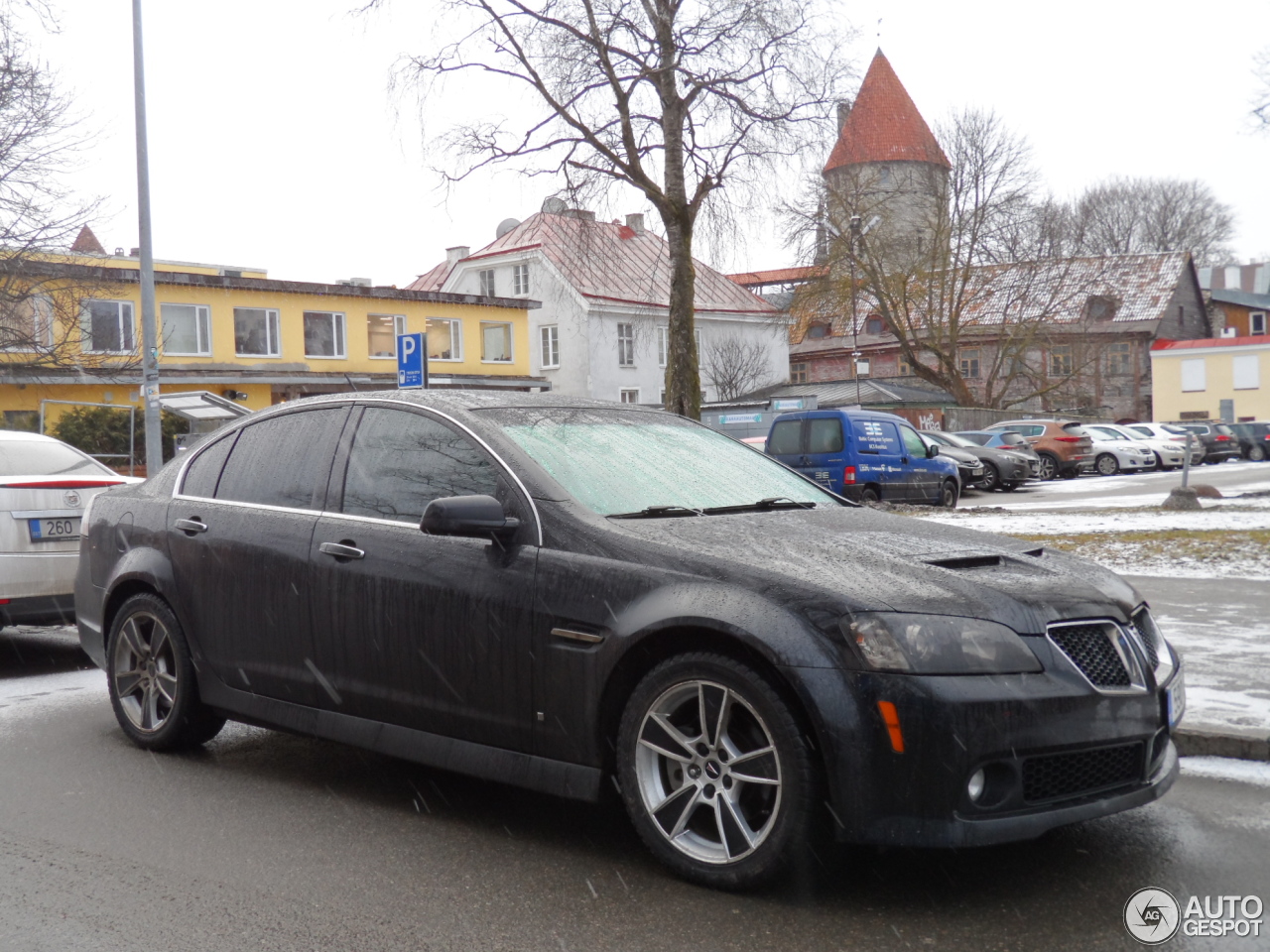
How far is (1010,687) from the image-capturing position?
3572 mm

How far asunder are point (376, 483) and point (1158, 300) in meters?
64.9

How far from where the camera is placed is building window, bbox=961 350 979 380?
68688mm

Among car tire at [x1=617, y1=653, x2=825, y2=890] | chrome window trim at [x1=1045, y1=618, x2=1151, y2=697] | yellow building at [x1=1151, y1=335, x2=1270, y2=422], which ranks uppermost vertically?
yellow building at [x1=1151, y1=335, x2=1270, y2=422]

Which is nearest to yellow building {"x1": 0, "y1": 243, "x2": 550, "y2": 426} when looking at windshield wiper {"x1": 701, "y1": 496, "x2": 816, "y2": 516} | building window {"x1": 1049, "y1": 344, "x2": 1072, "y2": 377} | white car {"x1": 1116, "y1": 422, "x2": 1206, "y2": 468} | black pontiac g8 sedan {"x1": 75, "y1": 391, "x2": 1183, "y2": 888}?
building window {"x1": 1049, "y1": 344, "x2": 1072, "y2": 377}

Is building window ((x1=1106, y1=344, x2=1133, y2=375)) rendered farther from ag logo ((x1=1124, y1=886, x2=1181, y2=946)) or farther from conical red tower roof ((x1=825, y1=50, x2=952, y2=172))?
ag logo ((x1=1124, y1=886, x2=1181, y2=946))

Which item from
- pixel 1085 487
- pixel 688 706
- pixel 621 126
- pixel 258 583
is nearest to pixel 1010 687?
pixel 688 706

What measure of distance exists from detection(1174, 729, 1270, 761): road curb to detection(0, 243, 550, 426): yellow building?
1016 inches

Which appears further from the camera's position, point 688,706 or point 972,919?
point 688,706

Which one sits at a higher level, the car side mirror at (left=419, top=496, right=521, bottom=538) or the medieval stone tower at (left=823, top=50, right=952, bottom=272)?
the medieval stone tower at (left=823, top=50, right=952, bottom=272)

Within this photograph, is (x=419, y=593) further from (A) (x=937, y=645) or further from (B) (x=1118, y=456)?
(B) (x=1118, y=456)

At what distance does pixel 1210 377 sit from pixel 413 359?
57.8 meters

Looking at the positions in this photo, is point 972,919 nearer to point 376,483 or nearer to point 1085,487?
point 376,483

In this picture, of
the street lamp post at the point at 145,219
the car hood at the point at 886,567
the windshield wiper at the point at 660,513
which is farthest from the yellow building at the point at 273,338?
the car hood at the point at 886,567

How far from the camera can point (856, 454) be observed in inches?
834
